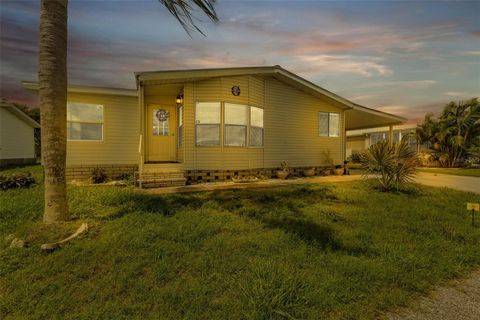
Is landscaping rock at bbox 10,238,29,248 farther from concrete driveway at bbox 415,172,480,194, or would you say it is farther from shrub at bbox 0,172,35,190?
concrete driveway at bbox 415,172,480,194

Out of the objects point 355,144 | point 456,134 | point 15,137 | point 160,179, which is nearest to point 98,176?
point 160,179

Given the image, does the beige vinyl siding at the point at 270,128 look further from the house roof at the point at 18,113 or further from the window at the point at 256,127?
the house roof at the point at 18,113

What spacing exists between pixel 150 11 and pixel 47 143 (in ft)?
11.1

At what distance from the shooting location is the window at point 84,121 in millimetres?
9695

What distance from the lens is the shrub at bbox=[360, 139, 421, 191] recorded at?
8.01 meters

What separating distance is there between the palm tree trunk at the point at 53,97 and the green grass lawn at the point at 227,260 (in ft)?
2.10

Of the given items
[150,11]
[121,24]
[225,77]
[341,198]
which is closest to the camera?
[150,11]

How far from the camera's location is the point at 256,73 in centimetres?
965

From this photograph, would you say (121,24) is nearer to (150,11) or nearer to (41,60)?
(150,11)

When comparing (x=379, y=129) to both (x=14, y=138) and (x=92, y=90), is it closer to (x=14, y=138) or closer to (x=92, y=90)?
(x=92, y=90)

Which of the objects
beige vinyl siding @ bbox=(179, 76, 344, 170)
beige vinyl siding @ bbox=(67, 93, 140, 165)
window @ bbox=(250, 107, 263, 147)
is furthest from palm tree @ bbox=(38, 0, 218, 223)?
window @ bbox=(250, 107, 263, 147)

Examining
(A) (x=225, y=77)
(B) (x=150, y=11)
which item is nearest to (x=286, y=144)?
(A) (x=225, y=77)

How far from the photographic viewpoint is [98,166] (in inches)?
395

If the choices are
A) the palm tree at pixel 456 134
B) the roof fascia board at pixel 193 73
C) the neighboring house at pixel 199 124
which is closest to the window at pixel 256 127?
the neighboring house at pixel 199 124
